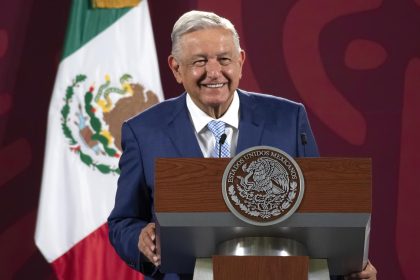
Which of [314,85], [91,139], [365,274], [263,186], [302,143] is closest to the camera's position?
[263,186]

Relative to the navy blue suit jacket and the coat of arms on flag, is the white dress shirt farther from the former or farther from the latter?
the coat of arms on flag

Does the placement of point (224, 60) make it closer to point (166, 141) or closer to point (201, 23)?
point (201, 23)

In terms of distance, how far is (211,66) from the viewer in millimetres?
2336

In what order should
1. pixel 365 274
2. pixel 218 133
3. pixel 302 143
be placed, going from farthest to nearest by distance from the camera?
pixel 218 133 < pixel 302 143 < pixel 365 274

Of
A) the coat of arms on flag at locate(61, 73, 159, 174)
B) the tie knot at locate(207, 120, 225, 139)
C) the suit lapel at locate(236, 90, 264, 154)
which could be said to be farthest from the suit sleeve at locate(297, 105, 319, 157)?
the coat of arms on flag at locate(61, 73, 159, 174)

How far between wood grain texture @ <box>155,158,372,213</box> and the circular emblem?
0.05 feet

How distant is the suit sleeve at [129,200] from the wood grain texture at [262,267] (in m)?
0.48

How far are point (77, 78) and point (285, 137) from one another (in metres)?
2.05

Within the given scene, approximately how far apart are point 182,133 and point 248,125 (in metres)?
0.17

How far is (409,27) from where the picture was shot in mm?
4266

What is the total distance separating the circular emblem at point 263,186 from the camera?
5.81 ft

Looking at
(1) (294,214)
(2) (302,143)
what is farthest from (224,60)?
(1) (294,214)

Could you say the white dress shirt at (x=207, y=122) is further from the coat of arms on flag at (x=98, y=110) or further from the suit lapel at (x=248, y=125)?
the coat of arms on flag at (x=98, y=110)

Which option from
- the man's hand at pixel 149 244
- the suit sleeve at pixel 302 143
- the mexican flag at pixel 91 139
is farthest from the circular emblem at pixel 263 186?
the mexican flag at pixel 91 139
